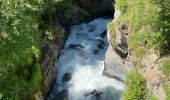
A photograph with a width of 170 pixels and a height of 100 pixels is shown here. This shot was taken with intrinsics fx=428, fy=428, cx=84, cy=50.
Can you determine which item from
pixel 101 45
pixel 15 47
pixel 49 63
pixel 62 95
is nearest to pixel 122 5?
pixel 49 63

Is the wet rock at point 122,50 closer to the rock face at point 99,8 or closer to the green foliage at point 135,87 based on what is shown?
the green foliage at point 135,87

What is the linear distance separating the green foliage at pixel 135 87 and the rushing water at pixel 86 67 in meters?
3.56

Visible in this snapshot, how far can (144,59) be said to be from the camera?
1856 cm

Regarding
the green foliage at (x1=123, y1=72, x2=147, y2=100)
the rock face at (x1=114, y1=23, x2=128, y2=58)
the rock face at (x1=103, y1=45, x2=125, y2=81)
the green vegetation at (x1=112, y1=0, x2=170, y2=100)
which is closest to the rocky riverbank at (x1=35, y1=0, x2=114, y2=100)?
the rock face at (x1=103, y1=45, x2=125, y2=81)

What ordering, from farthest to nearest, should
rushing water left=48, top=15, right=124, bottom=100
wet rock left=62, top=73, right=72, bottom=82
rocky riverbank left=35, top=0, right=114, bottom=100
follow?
wet rock left=62, top=73, right=72, bottom=82
rushing water left=48, top=15, right=124, bottom=100
rocky riverbank left=35, top=0, right=114, bottom=100

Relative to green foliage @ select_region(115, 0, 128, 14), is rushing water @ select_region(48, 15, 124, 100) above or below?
below

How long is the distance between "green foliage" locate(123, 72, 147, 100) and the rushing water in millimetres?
3562

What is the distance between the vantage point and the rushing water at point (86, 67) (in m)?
22.6

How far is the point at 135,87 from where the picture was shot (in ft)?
59.4

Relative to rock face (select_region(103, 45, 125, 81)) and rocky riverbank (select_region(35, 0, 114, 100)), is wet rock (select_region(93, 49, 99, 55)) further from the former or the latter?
rock face (select_region(103, 45, 125, 81))

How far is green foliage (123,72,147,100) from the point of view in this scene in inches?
707

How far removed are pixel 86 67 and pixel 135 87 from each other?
685 centimetres

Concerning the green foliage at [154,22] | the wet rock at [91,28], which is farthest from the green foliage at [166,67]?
the wet rock at [91,28]

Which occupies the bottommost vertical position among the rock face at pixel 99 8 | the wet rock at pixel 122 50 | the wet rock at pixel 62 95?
the wet rock at pixel 62 95
